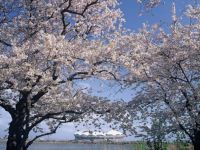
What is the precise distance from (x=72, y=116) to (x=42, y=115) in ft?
5.71

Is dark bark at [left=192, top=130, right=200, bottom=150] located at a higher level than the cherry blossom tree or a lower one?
lower

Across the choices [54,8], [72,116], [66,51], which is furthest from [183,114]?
[54,8]

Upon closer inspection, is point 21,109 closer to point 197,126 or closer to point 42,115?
point 42,115

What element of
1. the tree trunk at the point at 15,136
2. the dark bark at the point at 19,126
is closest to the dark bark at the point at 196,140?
the dark bark at the point at 19,126

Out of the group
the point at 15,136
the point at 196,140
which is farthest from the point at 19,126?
the point at 196,140

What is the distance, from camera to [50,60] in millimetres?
19156

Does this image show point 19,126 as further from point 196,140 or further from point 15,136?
point 196,140

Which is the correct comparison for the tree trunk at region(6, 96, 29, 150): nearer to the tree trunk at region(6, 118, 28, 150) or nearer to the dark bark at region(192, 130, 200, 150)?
the tree trunk at region(6, 118, 28, 150)

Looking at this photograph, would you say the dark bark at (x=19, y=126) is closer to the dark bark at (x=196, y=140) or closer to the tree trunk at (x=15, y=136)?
the tree trunk at (x=15, y=136)

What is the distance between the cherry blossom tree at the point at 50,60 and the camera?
18.6 m

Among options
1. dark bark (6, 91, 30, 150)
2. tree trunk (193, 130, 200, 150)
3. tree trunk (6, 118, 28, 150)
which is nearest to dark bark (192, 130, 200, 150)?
tree trunk (193, 130, 200, 150)

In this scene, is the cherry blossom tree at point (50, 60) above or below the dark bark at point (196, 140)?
above

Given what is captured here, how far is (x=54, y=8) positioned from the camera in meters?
21.9

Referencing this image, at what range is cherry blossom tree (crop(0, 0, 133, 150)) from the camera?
18.6 meters
